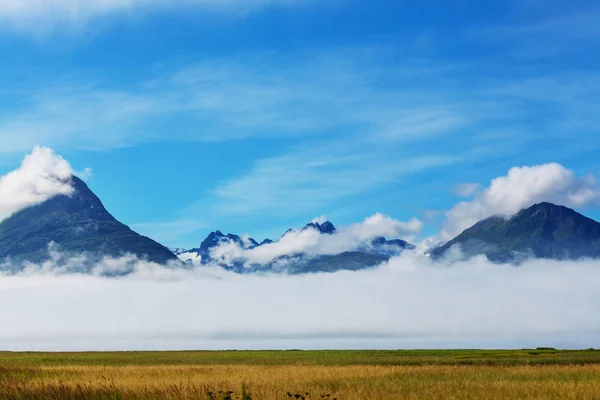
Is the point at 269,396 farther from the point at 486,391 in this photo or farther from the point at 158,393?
the point at 486,391

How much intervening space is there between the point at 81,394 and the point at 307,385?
1651cm

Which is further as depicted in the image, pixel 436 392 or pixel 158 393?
pixel 436 392

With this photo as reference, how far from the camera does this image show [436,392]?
36250mm

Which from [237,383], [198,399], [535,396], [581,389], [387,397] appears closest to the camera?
[198,399]

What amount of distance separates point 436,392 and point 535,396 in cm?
459

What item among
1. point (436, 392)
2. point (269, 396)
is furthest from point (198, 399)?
point (436, 392)

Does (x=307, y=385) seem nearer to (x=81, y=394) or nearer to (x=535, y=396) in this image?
(x=535, y=396)

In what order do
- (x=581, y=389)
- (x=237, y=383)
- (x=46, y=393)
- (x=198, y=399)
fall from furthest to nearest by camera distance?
(x=237, y=383) → (x=581, y=389) → (x=46, y=393) → (x=198, y=399)

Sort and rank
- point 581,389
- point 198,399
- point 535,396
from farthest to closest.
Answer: point 581,389 < point 535,396 < point 198,399

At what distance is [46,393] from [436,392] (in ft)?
59.0

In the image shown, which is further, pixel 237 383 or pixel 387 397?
pixel 237 383

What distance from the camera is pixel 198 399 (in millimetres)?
28359

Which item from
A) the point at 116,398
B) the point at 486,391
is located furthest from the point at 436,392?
the point at 116,398

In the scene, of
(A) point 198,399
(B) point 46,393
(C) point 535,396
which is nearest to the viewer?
(A) point 198,399
